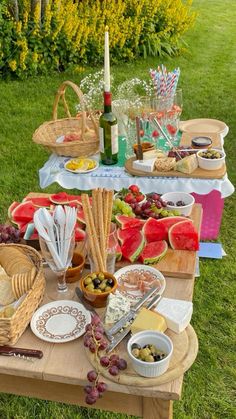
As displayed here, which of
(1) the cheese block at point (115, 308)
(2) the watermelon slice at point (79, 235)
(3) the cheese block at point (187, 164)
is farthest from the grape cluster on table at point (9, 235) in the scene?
(3) the cheese block at point (187, 164)

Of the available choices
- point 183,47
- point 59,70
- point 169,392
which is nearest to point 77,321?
point 169,392

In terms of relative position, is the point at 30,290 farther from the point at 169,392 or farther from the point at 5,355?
the point at 169,392

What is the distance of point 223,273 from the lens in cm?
444

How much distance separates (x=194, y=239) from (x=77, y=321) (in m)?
0.87

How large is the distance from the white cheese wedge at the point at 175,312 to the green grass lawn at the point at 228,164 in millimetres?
1257

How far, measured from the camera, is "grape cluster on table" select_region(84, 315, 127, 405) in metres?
1.91

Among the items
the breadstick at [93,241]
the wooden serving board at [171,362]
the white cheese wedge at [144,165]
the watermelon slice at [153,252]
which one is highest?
the breadstick at [93,241]

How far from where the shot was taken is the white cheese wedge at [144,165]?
12.1 feet

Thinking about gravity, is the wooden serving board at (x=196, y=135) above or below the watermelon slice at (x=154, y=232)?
below

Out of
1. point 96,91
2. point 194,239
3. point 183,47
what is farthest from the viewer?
point 183,47

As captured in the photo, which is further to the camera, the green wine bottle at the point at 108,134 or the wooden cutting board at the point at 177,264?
the green wine bottle at the point at 108,134

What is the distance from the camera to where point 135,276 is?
2516mm

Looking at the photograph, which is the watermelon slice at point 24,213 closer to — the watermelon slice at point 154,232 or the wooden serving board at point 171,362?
the watermelon slice at point 154,232

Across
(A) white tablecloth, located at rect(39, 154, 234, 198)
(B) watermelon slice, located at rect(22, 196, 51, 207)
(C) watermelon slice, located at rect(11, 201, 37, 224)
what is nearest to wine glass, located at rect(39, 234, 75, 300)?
(C) watermelon slice, located at rect(11, 201, 37, 224)
